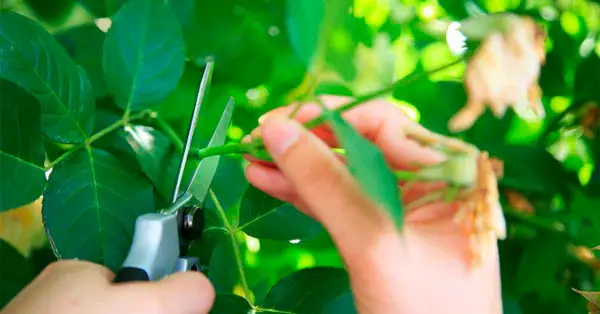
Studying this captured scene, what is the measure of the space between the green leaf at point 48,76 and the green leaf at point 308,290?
163 millimetres

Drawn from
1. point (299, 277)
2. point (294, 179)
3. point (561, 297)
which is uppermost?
point (294, 179)

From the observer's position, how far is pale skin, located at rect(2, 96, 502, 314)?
29 centimetres

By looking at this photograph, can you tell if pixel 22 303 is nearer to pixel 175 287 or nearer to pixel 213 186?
pixel 175 287

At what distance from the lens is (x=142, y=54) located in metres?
0.42

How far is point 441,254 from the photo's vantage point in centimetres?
30

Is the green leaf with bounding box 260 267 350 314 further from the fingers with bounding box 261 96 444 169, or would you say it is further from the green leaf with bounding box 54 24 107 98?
the green leaf with bounding box 54 24 107 98

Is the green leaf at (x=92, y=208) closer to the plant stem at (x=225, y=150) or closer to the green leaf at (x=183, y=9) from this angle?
the plant stem at (x=225, y=150)

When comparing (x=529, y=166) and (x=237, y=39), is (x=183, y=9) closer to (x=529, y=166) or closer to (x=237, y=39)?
(x=237, y=39)

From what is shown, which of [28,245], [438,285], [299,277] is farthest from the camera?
[28,245]

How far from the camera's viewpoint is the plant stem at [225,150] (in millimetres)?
335

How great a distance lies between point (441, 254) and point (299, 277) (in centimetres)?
13

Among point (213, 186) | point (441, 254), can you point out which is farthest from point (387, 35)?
point (441, 254)

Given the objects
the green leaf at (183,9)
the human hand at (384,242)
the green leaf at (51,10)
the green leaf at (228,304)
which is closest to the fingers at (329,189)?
the human hand at (384,242)

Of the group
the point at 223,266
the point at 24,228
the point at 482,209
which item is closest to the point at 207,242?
the point at 223,266
